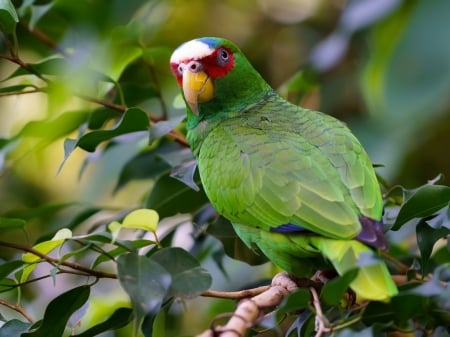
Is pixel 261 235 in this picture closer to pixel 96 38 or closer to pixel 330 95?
pixel 96 38

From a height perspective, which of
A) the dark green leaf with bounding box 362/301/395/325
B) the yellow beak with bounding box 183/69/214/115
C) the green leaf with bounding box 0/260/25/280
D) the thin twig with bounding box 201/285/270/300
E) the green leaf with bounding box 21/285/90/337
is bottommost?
the green leaf with bounding box 21/285/90/337

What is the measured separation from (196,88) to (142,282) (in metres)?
0.70

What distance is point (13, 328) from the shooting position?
4.55ft

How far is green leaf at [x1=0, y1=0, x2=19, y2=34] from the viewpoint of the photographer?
1524mm

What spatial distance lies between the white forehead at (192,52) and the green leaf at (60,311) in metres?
0.60

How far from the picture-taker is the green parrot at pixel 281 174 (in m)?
1.36

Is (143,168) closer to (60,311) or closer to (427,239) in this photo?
(60,311)

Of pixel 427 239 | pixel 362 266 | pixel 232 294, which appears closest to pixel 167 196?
pixel 232 294

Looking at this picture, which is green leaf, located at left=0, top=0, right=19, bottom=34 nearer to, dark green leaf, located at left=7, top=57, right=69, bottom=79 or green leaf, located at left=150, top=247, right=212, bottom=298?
dark green leaf, located at left=7, top=57, right=69, bottom=79

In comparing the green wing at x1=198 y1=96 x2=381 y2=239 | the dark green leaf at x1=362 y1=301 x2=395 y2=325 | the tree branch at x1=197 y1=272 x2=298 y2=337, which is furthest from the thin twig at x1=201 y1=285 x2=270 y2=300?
the dark green leaf at x1=362 y1=301 x2=395 y2=325

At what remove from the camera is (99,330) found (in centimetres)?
141

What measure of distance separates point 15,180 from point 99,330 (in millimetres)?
2177

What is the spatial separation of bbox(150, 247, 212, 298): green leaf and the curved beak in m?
0.58

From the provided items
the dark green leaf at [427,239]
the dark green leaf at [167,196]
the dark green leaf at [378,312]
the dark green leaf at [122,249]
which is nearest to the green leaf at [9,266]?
the dark green leaf at [122,249]
